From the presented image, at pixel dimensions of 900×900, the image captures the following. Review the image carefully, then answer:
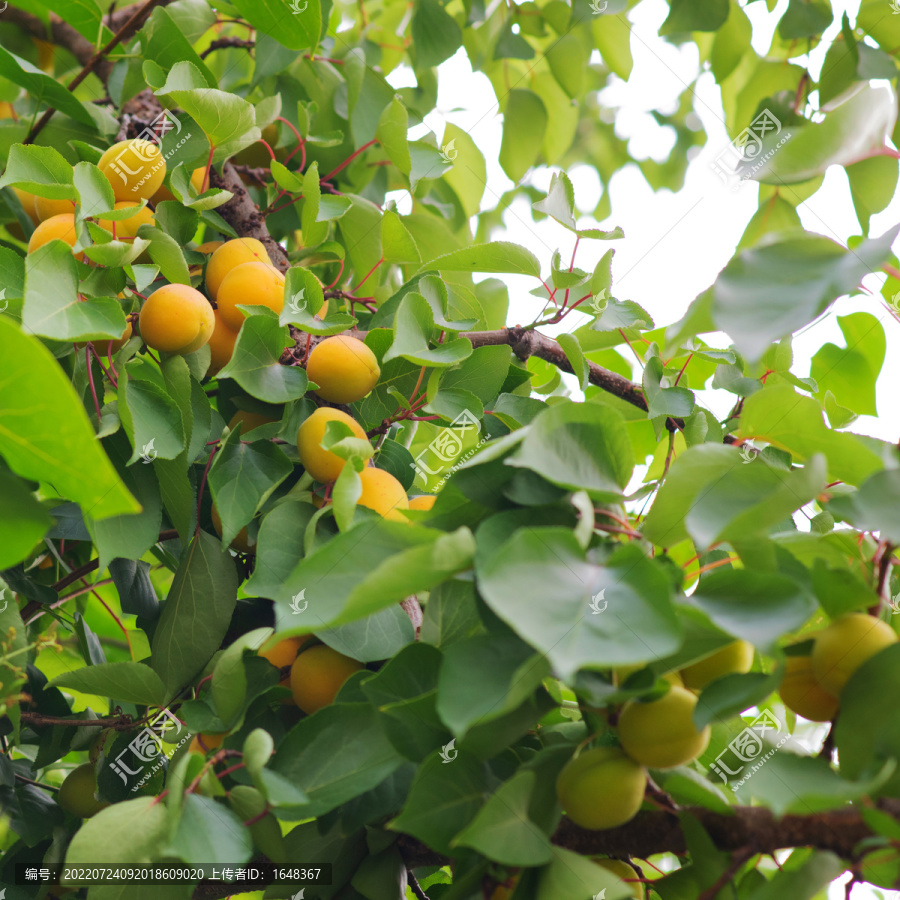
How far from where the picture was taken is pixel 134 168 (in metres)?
0.61

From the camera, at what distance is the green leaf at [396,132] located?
0.69 m

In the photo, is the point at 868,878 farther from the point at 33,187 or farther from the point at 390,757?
the point at 33,187

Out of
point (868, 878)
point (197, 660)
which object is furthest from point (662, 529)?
point (197, 660)

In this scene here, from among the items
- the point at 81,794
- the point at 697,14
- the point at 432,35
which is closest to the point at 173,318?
the point at 81,794

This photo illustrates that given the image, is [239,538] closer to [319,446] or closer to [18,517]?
[319,446]

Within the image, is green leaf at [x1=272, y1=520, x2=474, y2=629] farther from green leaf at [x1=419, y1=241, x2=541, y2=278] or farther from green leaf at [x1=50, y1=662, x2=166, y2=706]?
green leaf at [x1=419, y1=241, x2=541, y2=278]

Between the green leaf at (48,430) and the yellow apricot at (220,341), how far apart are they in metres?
0.26

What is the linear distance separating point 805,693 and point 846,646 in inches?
1.6

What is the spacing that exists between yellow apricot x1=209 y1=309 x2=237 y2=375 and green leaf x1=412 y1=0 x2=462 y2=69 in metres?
0.51

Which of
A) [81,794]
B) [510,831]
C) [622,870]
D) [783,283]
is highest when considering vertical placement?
[783,283]
